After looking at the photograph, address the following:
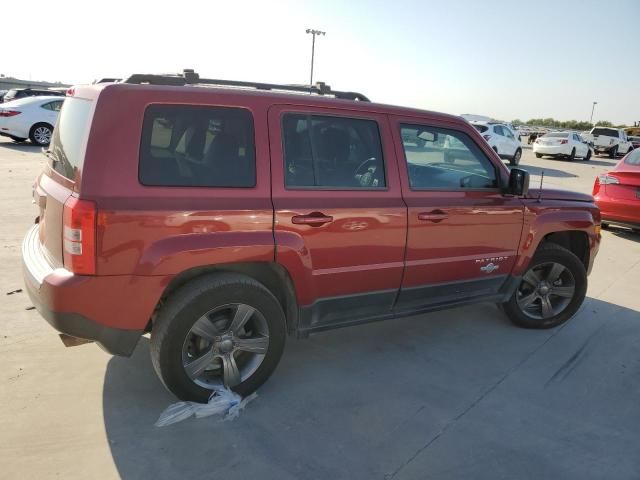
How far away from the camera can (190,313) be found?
279cm

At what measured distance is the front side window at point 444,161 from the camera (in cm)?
355

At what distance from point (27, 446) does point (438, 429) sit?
227cm

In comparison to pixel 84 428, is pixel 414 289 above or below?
above

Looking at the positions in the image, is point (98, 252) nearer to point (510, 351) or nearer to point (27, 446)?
point (27, 446)

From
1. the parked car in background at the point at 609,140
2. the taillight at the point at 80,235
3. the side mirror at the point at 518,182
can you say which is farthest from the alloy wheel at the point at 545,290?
the parked car in background at the point at 609,140

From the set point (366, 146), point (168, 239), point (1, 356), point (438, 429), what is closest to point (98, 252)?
point (168, 239)

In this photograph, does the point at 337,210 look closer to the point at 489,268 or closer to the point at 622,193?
the point at 489,268

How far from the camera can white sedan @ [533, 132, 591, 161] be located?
2316cm

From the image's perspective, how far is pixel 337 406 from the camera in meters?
3.11

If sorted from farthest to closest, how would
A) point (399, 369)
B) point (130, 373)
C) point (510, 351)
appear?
point (510, 351) < point (399, 369) < point (130, 373)

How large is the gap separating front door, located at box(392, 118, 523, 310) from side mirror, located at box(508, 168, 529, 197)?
0.11m

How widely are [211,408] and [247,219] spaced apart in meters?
1.18

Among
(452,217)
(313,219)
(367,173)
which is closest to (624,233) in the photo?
(452,217)

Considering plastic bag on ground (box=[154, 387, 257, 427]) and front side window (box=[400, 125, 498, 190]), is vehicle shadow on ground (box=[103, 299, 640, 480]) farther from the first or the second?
front side window (box=[400, 125, 498, 190])
